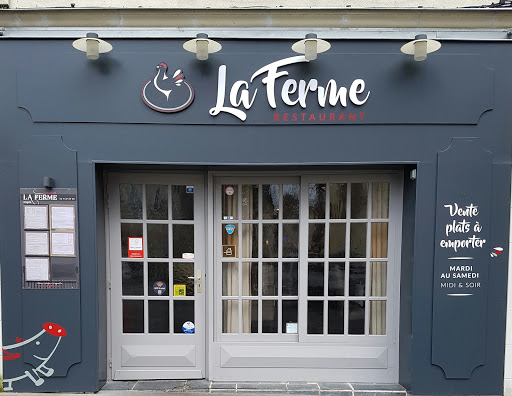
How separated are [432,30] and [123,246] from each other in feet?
14.2

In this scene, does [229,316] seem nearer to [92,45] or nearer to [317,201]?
[317,201]

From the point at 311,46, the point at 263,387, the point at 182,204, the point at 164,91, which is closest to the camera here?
the point at 311,46

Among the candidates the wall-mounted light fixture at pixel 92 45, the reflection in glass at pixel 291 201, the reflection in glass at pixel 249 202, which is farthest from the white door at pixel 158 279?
the wall-mounted light fixture at pixel 92 45

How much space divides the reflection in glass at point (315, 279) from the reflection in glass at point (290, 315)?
0.82 feet

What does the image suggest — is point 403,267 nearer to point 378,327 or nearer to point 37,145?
point 378,327

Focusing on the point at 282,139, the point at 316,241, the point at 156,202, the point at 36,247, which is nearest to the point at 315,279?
the point at 316,241

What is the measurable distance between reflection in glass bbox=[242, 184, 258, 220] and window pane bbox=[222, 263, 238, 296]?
622 mm

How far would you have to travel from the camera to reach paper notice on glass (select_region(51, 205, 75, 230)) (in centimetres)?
408

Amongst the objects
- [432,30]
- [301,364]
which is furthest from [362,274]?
[432,30]

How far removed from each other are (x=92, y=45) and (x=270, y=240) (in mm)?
2886

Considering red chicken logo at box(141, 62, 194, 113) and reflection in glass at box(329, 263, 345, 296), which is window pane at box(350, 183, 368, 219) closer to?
reflection in glass at box(329, 263, 345, 296)

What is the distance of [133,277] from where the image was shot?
176 inches

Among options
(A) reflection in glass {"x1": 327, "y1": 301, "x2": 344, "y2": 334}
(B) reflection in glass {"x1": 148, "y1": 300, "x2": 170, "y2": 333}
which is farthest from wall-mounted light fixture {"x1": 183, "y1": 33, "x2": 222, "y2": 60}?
(A) reflection in glass {"x1": 327, "y1": 301, "x2": 344, "y2": 334}

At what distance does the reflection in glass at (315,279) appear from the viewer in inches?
176
